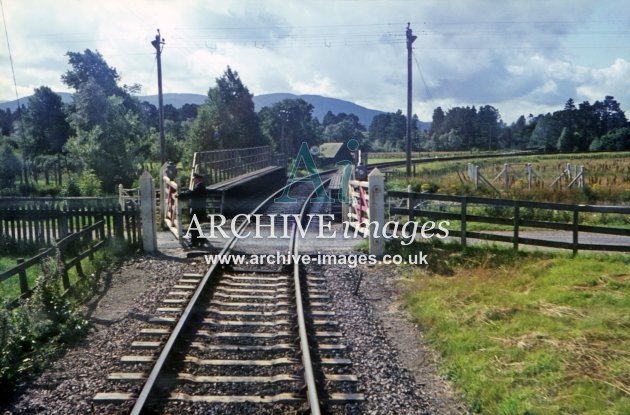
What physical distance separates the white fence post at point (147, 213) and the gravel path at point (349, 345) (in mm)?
1665

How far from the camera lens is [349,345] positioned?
6691mm

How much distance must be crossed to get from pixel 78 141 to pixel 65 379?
3601cm

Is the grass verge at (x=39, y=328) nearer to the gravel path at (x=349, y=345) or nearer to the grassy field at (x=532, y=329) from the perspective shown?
the gravel path at (x=349, y=345)

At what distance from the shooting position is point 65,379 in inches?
227

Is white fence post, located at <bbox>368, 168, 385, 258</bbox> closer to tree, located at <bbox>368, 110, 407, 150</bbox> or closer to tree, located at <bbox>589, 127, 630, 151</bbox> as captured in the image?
tree, located at <bbox>589, 127, 630, 151</bbox>

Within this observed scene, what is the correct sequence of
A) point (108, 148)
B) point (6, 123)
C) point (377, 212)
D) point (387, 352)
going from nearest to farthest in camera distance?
point (387, 352) < point (377, 212) < point (108, 148) < point (6, 123)

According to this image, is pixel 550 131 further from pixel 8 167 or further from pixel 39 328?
pixel 39 328

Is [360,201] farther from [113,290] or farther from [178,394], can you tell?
[178,394]

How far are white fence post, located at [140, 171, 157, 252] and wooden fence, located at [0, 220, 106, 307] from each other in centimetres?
96

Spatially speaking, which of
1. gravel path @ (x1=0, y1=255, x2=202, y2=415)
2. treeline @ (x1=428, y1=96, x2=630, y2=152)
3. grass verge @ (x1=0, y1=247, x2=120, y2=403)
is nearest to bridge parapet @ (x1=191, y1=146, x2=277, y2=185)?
gravel path @ (x1=0, y1=255, x2=202, y2=415)

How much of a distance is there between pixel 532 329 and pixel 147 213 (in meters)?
8.14

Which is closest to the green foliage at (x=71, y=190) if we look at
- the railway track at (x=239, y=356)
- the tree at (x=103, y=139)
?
the tree at (x=103, y=139)

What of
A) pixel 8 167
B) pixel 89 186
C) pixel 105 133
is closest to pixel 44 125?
pixel 8 167

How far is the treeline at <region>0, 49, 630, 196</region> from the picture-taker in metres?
38.4
